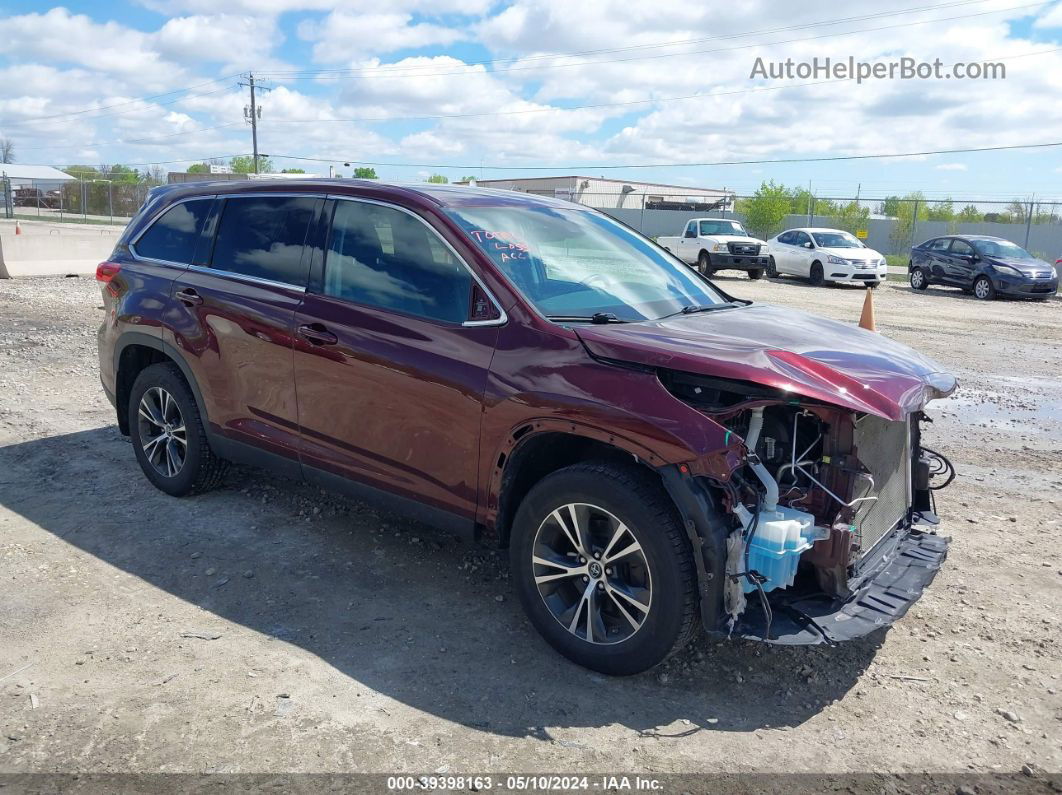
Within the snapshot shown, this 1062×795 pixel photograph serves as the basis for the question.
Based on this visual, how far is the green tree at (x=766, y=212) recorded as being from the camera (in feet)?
150

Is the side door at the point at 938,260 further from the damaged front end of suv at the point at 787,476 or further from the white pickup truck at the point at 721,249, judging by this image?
the damaged front end of suv at the point at 787,476

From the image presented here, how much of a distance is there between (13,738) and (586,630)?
2.14m

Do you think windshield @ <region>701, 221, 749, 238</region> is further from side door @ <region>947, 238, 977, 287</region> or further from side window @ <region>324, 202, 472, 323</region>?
side window @ <region>324, 202, 472, 323</region>

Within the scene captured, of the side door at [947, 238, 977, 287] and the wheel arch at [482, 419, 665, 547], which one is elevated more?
the side door at [947, 238, 977, 287]

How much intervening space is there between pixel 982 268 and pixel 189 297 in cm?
2125

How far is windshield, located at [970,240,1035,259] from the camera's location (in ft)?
71.1

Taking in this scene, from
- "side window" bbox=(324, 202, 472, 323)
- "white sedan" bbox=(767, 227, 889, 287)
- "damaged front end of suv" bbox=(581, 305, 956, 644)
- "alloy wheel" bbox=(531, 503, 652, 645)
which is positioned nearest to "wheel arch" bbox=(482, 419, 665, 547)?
"alloy wheel" bbox=(531, 503, 652, 645)

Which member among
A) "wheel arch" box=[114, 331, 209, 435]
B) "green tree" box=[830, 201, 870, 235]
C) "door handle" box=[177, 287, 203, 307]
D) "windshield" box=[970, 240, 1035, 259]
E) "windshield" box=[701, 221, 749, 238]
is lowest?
"wheel arch" box=[114, 331, 209, 435]

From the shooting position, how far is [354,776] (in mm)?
2910

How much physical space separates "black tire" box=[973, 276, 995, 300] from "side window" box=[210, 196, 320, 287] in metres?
20.9

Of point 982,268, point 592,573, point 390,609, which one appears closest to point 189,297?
point 390,609

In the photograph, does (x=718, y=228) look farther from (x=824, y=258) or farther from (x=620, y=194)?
(x=620, y=194)

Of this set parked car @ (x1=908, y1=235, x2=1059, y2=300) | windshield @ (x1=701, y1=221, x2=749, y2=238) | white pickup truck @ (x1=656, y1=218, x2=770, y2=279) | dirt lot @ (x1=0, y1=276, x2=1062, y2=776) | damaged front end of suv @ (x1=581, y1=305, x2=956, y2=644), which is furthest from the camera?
windshield @ (x1=701, y1=221, x2=749, y2=238)

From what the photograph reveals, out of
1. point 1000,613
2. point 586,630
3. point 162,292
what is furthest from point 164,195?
point 1000,613
